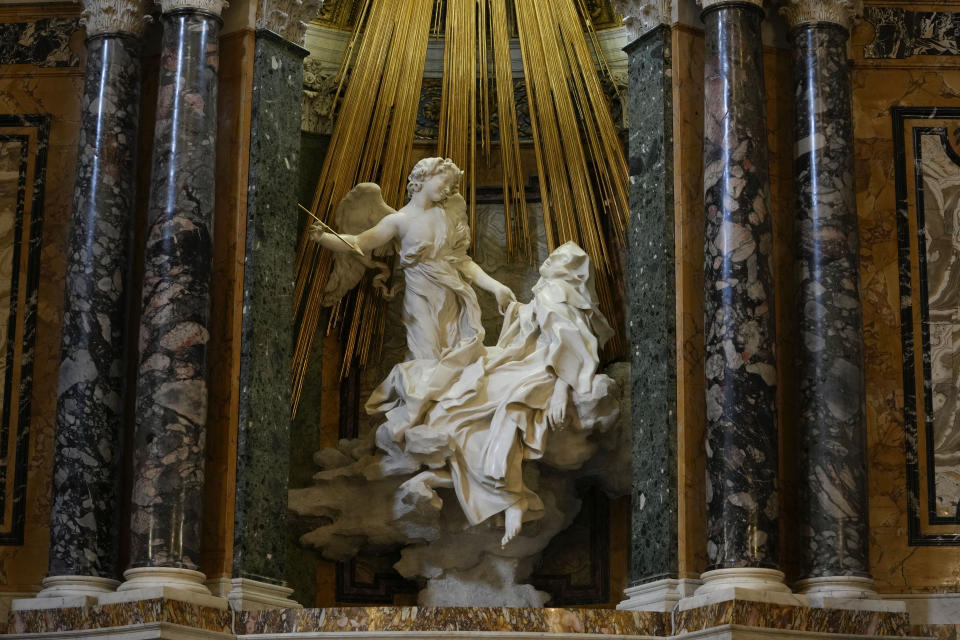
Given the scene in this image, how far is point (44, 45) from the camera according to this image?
484 inches

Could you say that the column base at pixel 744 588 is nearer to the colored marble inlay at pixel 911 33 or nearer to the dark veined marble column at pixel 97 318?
the dark veined marble column at pixel 97 318

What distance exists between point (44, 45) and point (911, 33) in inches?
231

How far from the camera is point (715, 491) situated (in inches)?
421

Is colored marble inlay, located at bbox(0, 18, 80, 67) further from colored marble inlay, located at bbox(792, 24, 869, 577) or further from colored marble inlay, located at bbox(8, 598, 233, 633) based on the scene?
colored marble inlay, located at bbox(792, 24, 869, 577)

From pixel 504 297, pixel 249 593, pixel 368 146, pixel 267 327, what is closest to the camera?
pixel 249 593

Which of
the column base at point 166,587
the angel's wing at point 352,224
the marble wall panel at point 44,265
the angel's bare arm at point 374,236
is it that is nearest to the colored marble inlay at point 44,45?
the marble wall panel at point 44,265

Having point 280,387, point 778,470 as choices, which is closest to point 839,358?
point 778,470

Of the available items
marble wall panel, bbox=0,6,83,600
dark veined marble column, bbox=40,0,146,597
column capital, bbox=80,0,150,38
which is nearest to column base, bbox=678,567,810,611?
dark veined marble column, bbox=40,0,146,597

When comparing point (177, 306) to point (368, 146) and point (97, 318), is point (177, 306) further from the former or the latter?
point (368, 146)

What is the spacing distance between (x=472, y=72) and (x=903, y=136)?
3.23 metres

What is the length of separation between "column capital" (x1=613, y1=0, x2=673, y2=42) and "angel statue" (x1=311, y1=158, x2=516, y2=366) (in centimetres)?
153

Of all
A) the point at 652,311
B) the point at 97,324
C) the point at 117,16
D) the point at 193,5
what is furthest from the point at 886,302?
the point at 117,16

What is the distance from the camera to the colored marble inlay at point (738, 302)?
1062cm

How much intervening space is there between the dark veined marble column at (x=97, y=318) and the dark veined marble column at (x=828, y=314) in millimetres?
4254
